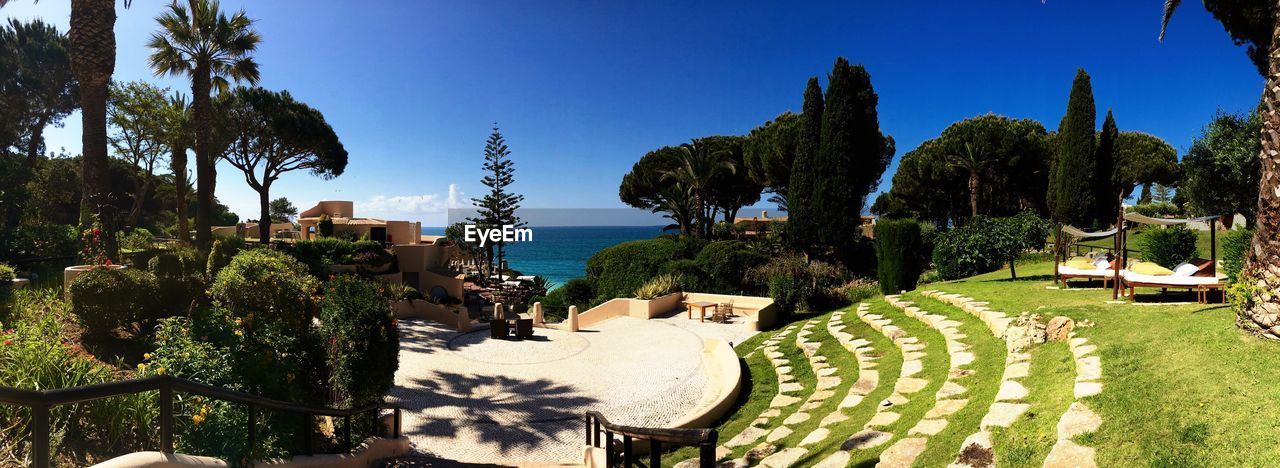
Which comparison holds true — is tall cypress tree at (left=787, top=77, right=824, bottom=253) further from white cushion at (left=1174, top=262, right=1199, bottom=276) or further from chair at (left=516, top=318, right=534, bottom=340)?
white cushion at (left=1174, top=262, right=1199, bottom=276)

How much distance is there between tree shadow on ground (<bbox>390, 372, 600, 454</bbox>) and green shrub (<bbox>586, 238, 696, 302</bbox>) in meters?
12.3

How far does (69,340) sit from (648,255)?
60.5 ft

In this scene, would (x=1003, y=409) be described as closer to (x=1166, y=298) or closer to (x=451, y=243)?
(x=1166, y=298)

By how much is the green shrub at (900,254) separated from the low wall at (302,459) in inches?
534

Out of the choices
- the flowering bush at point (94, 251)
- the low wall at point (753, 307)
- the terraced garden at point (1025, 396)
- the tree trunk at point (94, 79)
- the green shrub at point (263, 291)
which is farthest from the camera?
the low wall at point (753, 307)

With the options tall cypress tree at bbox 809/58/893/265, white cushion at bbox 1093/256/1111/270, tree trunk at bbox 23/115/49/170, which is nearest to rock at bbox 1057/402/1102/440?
white cushion at bbox 1093/256/1111/270

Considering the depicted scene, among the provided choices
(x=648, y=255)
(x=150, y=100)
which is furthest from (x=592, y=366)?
(x=150, y=100)

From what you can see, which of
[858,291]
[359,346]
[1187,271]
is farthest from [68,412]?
[858,291]

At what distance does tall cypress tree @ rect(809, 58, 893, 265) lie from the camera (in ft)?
66.7

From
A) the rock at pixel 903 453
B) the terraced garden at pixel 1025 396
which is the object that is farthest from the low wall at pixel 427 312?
the rock at pixel 903 453

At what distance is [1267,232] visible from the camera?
4.88 metres

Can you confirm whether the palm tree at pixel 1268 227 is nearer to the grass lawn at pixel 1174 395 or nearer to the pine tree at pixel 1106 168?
the grass lawn at pixel 1174 395

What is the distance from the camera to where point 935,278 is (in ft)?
59.7

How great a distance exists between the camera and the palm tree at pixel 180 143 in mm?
20609
